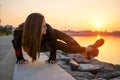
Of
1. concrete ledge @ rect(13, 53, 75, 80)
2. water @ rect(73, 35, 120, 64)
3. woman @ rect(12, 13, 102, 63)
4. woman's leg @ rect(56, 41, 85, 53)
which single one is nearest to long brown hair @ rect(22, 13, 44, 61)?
woman @ rect(12, 13, 102, 63)

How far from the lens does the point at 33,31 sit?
579cm

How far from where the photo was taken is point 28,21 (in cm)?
583

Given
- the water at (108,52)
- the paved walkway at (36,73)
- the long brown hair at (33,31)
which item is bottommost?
the water at (108,52)

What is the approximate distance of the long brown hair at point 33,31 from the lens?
5.77 metres

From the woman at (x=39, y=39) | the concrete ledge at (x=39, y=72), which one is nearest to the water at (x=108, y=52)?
the woman at (x=39, y=39)

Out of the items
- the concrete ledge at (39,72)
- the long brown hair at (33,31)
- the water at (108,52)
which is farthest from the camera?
the water at (108,52)

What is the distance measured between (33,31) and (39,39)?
0.17 meters

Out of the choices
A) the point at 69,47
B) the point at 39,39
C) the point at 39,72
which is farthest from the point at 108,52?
the point at 39,72

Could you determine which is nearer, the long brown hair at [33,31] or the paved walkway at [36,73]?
the paved walkway at [36,73]

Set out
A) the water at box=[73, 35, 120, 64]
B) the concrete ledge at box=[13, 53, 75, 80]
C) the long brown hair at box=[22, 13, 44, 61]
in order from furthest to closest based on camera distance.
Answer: the water at box=[73, 35, 120, 64], the long brown hair at box=[22, 13, 44, 61], the concrete ledge at box=[13, 53, 75, 80]

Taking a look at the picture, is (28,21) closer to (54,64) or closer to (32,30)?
(32,30)

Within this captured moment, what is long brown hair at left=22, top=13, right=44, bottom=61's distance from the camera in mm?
5770

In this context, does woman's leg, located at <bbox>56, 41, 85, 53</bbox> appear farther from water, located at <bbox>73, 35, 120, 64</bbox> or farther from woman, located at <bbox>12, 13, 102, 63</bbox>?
water, located at <bbox>73, 35, 120, 64</bbox>

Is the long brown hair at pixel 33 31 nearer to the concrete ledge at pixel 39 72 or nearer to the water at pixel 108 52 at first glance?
the concrete ledge at pixel 39 72
